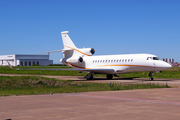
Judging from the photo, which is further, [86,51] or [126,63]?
[86,51]

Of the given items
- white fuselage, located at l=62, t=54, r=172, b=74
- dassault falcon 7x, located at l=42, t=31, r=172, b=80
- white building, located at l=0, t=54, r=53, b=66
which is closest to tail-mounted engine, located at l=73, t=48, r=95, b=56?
dassault falcon 7x, located at l=42, t=31, r=172, b=80

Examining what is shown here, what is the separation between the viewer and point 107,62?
3778 cm

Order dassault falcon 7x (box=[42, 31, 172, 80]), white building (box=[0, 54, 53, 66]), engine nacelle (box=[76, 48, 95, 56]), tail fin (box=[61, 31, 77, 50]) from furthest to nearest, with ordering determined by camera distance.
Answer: white building (box=[0, 54, 53, 66]), tail fin (box=[61, 31, 77, 50]), engine nacelle (box=[76, 48, 95, 56]), dassault falcon 7x (box=[42, 31, 172, 80])

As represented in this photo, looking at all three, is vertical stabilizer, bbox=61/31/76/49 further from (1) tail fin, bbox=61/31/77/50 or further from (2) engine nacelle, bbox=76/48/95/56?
→ (2) engine nacelle, bbox=76/48/95/56

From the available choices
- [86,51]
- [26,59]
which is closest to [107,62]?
[86,51]

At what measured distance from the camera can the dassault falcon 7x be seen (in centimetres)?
3316

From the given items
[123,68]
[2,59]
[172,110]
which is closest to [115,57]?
[123,68]

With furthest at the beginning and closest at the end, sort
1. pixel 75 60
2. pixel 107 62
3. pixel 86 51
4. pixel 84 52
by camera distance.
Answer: pixel 84 52, pixel 86 51, pixel 75 60, pixel 107 62

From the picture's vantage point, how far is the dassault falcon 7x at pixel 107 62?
33.2 m

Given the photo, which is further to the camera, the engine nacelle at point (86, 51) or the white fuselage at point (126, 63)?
the engine nacelle at point (86, 51)

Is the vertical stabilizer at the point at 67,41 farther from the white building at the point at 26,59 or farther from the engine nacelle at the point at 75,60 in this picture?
the white building at the point at 26,59

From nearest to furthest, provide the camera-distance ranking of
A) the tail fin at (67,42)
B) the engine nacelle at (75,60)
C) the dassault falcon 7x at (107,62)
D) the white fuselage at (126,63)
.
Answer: the white fuselage at (126,63), the dassault falcon 7x at (107,62), the engine nacelle at (75,60), the tail fin at (67,42)

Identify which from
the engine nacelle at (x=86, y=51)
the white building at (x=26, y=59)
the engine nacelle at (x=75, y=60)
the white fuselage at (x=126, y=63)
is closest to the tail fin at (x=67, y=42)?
the engine nacelle at (x=86, y=51)

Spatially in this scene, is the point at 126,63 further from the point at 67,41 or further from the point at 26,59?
the point at 26,59
